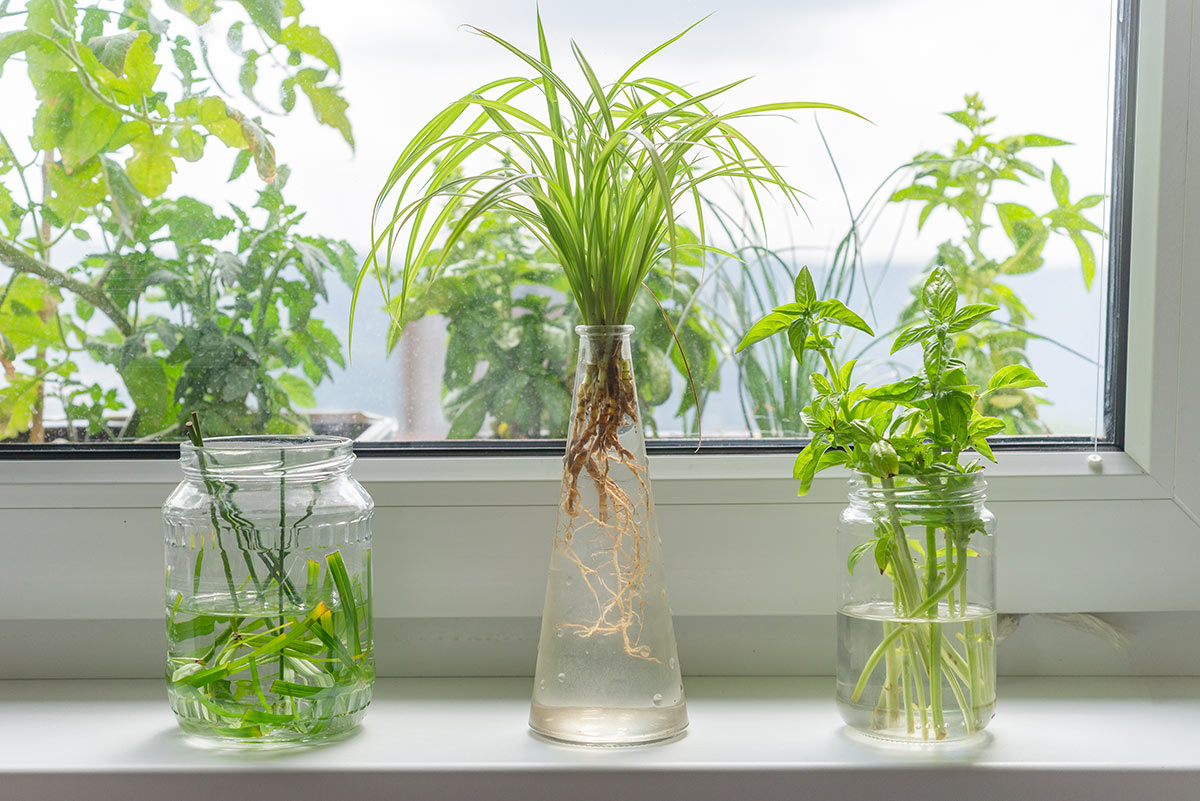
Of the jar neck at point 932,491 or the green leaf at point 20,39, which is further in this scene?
the green leaf at point 20,39

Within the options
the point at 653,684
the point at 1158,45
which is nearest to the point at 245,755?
the point at 653,684

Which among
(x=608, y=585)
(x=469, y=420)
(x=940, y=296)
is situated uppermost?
(x=940, y=296)

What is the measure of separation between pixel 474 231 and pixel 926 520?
1.50 ft

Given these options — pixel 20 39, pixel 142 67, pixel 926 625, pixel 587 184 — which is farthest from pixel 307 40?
pixel 926 625

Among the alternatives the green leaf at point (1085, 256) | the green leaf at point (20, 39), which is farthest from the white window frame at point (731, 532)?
the green leaf at point (20, 39)

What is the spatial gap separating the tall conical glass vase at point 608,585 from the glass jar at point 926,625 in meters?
0.15

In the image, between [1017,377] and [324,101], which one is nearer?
[1017,377]

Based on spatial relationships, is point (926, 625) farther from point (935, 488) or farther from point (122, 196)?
point (122, 196)

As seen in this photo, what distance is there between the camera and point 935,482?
676 millimetres

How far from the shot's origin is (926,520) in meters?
0.68

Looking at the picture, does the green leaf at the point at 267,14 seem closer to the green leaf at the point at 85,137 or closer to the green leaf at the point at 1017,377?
the green leaf at the point at 85,137

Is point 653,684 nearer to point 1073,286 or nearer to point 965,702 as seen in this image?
point 965,702

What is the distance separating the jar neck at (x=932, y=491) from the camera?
0.68 metres

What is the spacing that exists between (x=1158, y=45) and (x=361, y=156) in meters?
0.67
